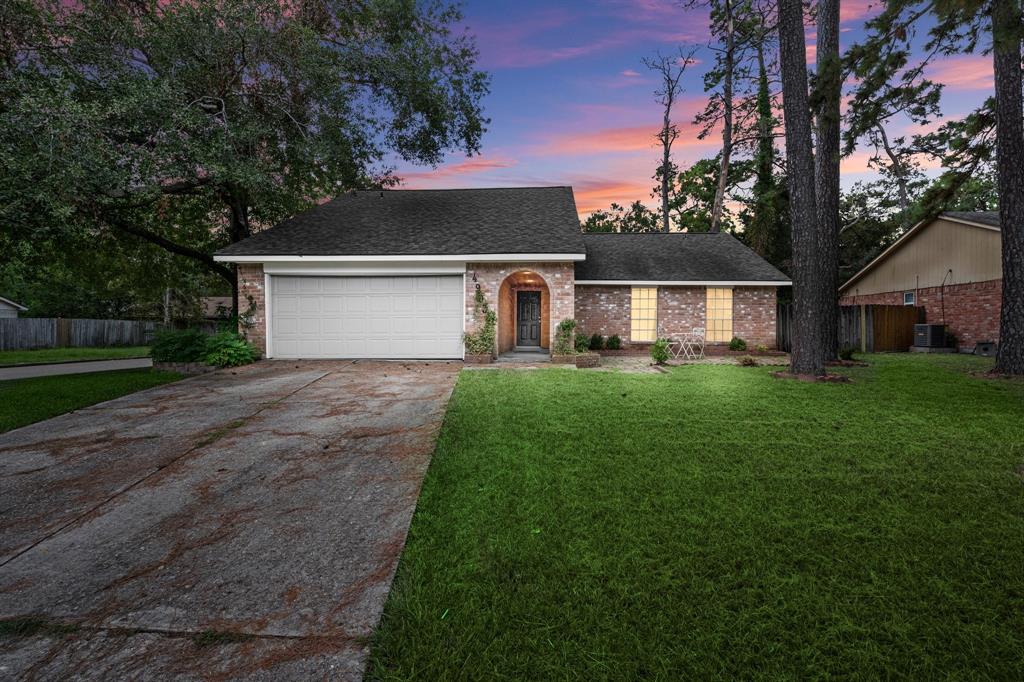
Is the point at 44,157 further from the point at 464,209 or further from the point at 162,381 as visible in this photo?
the point at 464,209

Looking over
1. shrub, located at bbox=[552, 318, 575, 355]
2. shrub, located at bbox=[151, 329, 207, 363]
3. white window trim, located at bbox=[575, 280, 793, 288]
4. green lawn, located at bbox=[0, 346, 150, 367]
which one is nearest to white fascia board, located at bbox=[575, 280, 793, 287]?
white window trim, located at bbox=[575, 280, 793, 288]

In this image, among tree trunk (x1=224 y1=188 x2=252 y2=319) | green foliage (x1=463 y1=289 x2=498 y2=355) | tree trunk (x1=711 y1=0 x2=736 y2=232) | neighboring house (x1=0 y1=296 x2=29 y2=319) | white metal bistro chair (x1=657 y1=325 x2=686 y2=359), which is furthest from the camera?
neighboring house (x1=0 y1=296 x2=29 y2=319)

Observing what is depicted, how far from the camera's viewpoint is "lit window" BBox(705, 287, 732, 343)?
14.4 meters

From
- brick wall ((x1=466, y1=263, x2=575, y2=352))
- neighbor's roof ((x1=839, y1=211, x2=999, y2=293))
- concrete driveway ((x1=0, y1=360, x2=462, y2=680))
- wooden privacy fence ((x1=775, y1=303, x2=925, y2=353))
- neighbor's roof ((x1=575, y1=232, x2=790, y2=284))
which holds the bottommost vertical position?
concrete driveway ((x1=0, y1=360, x2=462, y2=680))

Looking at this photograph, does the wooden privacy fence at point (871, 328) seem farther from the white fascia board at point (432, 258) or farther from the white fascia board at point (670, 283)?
the white fascia board at point (432, 258)

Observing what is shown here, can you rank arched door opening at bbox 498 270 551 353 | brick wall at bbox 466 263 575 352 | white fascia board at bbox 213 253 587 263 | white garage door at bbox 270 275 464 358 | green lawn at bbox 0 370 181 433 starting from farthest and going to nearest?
arched door opening at bbox 498 270 551 353
white garage door at bbox 270 275 464 358
brick wall at bbox 466 263 575 352
white fascia board at bbox 213 253 587 263
green lawn at bbox 0 370 181 433

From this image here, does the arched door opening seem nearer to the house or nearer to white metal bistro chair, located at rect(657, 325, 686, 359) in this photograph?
the house

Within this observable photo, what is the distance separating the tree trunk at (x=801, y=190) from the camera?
8.45 meters

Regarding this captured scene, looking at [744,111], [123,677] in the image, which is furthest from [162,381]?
[744,111]

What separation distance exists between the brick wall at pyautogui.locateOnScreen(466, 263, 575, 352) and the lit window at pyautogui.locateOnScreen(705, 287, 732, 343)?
5800 millimetres

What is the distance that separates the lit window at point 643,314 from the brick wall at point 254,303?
1104 centimetres

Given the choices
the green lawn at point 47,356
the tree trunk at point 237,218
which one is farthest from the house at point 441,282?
the green lawn at point 47,356

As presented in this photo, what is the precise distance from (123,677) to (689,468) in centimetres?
373

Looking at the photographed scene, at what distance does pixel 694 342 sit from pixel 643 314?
1833 mm
